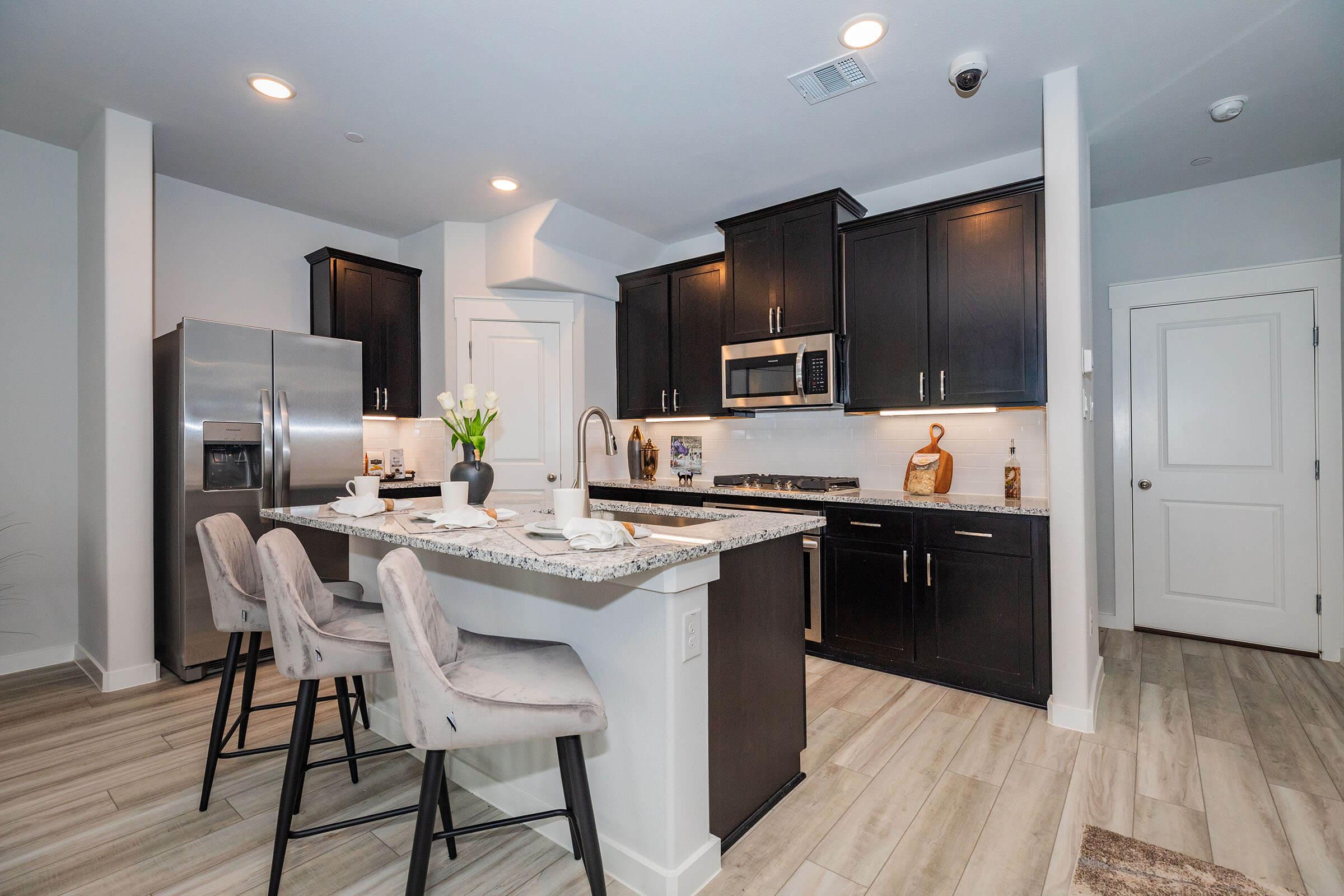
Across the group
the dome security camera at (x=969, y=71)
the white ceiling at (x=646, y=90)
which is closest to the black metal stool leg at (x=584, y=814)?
the white ceiling at (x=646, y=90)

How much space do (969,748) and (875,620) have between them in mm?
885

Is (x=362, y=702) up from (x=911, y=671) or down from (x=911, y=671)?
up

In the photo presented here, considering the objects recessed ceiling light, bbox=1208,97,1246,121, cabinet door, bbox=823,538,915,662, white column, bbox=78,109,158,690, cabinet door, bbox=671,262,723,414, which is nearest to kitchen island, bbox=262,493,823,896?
cabinet door, bbox=823,538,915,662

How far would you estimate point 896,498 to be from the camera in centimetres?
332

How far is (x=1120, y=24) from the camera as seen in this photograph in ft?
7.69

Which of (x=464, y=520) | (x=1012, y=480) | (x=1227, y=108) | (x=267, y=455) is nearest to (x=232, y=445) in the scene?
(x=267, y=455)

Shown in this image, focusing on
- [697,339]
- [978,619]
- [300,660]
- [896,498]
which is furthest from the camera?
[697,339]

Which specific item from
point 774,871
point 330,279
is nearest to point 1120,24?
point 774,871

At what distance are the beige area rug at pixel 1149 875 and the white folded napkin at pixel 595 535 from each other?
1.51m

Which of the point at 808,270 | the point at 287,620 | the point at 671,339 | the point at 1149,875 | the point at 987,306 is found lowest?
the point at 1149,875

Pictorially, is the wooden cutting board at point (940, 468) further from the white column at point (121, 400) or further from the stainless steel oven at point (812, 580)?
the white column at point (121, 400)

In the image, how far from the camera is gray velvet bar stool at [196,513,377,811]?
1965 millimetres

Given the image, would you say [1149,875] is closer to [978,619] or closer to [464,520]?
[978,619]

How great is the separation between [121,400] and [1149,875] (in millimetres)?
4498
